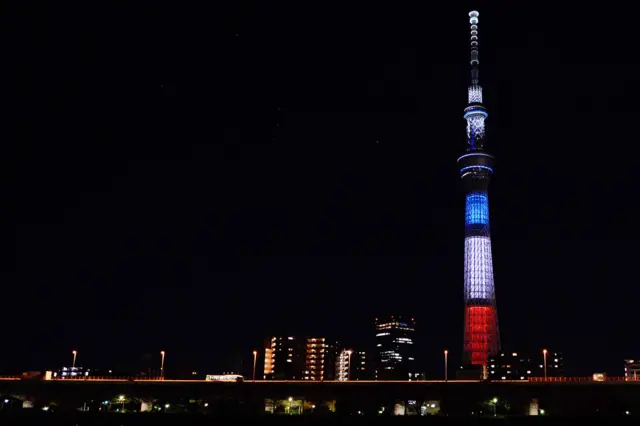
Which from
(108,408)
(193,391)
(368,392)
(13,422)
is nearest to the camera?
(13,422)

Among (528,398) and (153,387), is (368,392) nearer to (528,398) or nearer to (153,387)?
A: (528,398)

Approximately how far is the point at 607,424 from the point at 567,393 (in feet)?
52.5

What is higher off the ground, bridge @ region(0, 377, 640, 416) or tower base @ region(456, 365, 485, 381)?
tower base @ region(456, 365, 485, 381)

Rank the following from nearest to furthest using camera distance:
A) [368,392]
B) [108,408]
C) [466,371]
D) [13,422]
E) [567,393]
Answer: [13,422]
[567,393]
[368,392]
[108,408]
[466,371]

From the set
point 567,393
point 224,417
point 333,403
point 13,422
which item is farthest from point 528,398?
point 13,422

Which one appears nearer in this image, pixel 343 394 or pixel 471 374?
pixel 343 394

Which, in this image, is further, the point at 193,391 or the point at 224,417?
the point at 193,391

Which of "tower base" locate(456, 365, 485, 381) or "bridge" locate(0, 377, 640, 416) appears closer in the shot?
"bridge" locate(0, 377, 640, 416)

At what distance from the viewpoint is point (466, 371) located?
586 feet

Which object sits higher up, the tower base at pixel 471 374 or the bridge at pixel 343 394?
the tower base at pixel 471 374

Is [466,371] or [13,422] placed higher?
[466,371]

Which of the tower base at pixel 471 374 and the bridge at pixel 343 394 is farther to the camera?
the tower base at pixel 471 374

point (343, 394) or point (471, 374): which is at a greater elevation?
point (471, 374)

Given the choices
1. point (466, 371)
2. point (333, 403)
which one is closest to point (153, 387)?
point (333, 403)
